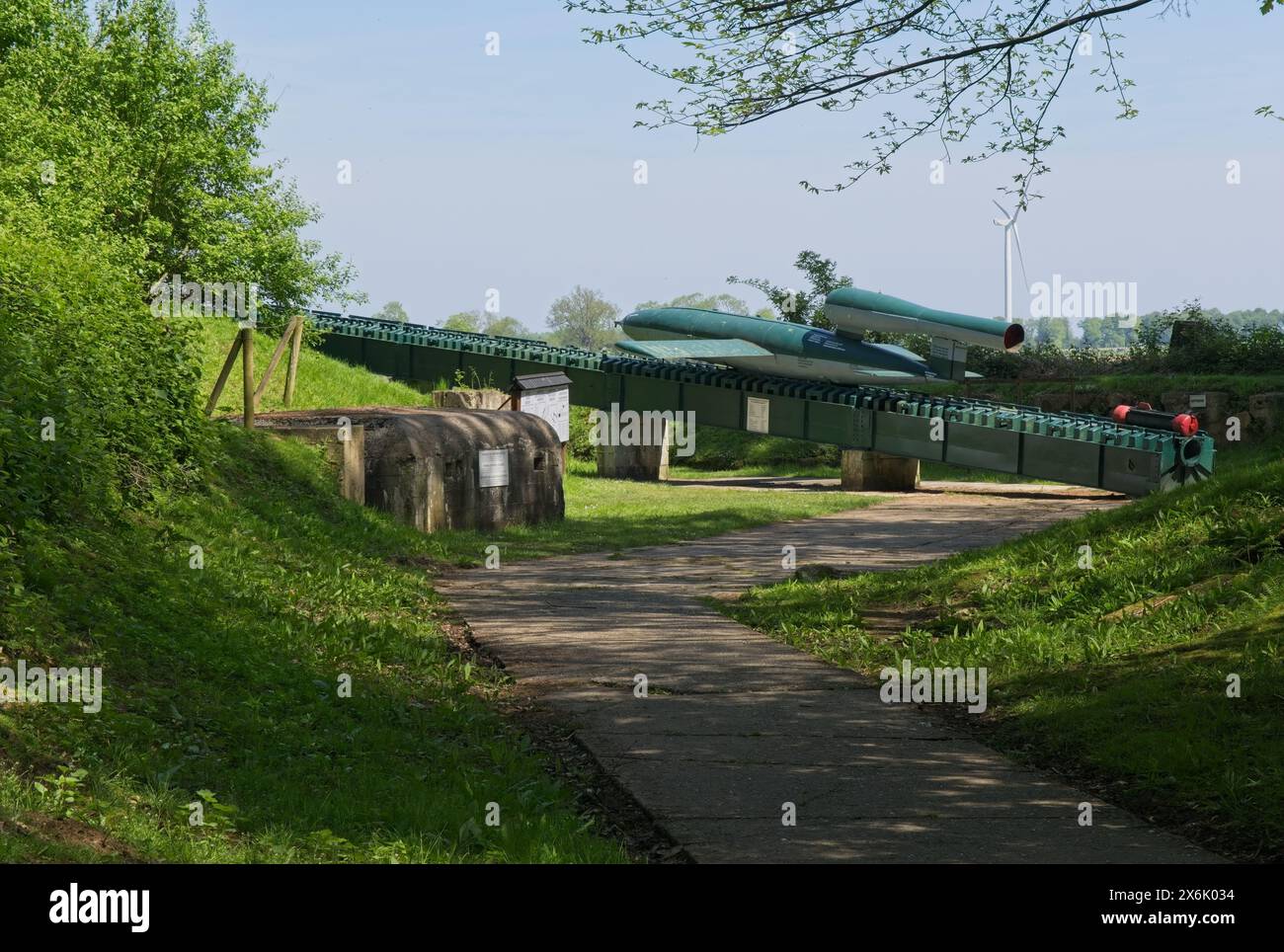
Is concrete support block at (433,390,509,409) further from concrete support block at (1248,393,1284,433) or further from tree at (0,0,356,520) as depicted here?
concrete support block at (1248,393,1284,433)

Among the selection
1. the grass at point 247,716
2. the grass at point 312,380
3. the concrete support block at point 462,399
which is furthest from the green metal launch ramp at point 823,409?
the grass at point 247,716

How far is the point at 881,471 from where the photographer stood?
34906mm

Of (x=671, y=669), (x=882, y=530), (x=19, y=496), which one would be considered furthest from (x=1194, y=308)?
(x=19, y=496)

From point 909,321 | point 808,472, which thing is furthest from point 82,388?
point 808,472

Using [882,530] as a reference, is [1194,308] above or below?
above

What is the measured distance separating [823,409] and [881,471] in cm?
235

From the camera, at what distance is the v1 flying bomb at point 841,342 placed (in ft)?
110

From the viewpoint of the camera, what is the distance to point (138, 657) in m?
7.88

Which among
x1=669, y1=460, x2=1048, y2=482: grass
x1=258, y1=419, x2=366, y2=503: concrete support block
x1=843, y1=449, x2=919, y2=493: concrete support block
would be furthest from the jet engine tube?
x1=258, y1=419, x2=366, y2=503: concrete support block

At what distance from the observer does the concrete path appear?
6.06 meters

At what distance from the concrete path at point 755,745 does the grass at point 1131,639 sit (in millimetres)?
419

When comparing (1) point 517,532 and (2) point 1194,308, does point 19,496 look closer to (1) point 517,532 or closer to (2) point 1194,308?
(1) point 517,532

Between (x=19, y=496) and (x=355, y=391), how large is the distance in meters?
27.5
